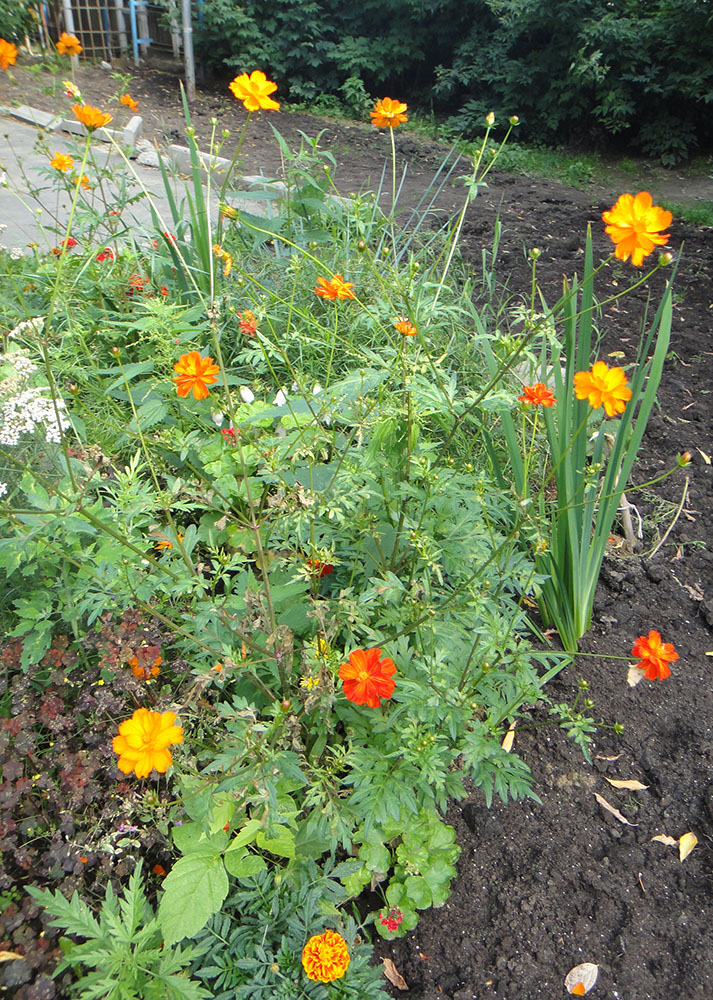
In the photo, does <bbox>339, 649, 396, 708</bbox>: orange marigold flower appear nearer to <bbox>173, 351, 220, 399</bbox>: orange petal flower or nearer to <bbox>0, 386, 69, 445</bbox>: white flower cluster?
<bbox>173, 351, 220, 399</bbox>: orange petal flower

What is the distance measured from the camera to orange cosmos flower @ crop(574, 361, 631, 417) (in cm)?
109

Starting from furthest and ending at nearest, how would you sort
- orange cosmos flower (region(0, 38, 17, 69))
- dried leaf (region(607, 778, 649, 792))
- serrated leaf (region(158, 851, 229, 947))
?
orange cosmos flower (region(0, 38, 17, 69)) → dried leaf (region(607, 778, 649, 792)) → serrated leaf (region(158, 851, 229, 947))

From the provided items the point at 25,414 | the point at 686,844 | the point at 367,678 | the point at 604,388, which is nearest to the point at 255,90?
the point at 25,414

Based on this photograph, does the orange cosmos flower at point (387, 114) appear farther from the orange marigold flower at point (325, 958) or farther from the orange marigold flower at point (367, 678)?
the orange marigold flower at point (325, 958)

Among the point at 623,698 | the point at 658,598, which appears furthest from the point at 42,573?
the point at 658,598

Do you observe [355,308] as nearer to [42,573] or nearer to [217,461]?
[217,461]

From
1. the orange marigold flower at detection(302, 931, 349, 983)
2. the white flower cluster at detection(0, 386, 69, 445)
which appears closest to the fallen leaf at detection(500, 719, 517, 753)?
the orange marigold flower at detection(302, 931, 349, 983)

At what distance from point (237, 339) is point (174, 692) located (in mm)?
1365

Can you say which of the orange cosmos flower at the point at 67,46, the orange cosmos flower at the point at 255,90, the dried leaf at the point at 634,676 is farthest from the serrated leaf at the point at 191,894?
the orange cosmos flower at the point at 67,46

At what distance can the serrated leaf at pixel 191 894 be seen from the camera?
1149mm

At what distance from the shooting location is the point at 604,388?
111 centimetres

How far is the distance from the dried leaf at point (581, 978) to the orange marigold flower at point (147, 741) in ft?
3.01

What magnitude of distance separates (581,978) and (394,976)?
1.14 ft

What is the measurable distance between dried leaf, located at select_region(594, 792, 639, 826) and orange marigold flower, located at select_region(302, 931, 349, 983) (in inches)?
27.7
